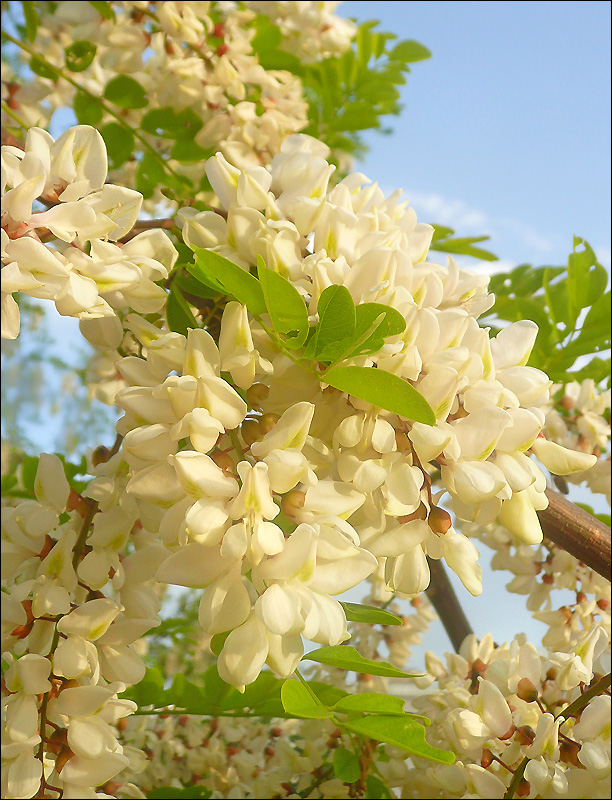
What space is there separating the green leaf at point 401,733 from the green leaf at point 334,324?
0.55 ft

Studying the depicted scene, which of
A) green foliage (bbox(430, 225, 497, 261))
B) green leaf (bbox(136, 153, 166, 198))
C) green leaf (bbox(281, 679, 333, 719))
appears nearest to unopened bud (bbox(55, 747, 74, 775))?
green leaf (bbox(281, 679, 333, 719))

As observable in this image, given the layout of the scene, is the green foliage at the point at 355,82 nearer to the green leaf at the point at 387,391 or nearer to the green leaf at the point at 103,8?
the green leaf at the point at 103,8

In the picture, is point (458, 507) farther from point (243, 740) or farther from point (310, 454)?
point (243, 740)

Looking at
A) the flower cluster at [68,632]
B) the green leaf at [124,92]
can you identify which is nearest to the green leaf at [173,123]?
the green leaf at [124,92]

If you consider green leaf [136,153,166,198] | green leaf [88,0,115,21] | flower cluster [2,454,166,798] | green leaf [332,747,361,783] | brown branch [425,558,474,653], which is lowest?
brown branch [425,558,474,653]

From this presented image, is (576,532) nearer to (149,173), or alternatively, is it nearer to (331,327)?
(331,327)

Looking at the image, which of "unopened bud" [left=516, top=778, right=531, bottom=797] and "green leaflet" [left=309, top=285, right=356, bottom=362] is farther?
"unopened bud" [left=516, top=778, right=531, bottom=797]

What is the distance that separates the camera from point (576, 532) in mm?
448

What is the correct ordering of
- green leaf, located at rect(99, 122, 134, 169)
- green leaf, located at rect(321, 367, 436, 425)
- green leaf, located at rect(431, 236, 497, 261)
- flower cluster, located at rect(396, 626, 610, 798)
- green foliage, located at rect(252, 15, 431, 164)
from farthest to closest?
green foliage, located at rect(252, 15, 431, 164)
green leaf, located at rect(99, 122, 134, 169)
green leaf, located at rect(431, 236, 497, 261)
flower cluster, located at rect(396, 626, 610, 798)
green leaf, located at rect(321, 367, 436, 425)

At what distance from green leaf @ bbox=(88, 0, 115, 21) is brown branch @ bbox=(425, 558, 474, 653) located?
0.70 metres

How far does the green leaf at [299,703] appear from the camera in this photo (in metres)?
0.31

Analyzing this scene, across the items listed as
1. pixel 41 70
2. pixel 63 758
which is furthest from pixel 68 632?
pixel 41 70

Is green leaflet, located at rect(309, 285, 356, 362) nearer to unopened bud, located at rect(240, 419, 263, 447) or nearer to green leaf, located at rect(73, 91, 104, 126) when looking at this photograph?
unopened bud, located at rect(240, 419, 263, 447)

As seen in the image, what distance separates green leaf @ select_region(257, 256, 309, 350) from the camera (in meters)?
0.30
